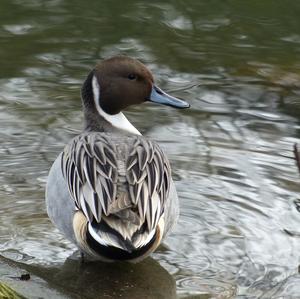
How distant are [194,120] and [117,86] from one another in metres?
1.72

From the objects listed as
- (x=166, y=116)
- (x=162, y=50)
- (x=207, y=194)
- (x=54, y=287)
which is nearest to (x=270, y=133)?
(x=166, y=116)

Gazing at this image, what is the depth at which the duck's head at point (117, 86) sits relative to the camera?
6.29 meters

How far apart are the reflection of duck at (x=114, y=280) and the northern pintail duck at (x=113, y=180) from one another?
17cm

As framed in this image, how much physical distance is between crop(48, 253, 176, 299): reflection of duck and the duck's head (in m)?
1.16

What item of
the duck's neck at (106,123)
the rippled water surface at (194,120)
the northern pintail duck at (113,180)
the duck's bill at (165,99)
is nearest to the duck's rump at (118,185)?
the northern pintail duck at (113,180)

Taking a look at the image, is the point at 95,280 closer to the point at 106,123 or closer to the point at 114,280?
the point at 114,280

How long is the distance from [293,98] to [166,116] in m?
1.21

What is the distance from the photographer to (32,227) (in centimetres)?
590

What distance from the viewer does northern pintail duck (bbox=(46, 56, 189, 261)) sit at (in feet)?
16.3

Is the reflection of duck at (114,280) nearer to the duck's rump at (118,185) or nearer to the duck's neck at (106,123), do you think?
the duck's rump at (118,185)

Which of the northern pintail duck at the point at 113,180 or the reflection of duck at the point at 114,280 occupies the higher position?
the northern pintail duck at the point at 113,180

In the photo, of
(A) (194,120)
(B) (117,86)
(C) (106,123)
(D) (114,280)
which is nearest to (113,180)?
(D) (114,280)

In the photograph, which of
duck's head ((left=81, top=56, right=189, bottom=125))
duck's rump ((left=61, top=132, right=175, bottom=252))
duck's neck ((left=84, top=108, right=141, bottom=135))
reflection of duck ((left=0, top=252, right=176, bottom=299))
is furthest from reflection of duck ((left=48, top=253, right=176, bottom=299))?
duck's head ((left=81, top=56, right=189, bottom=125))

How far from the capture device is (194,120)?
26.1ft
